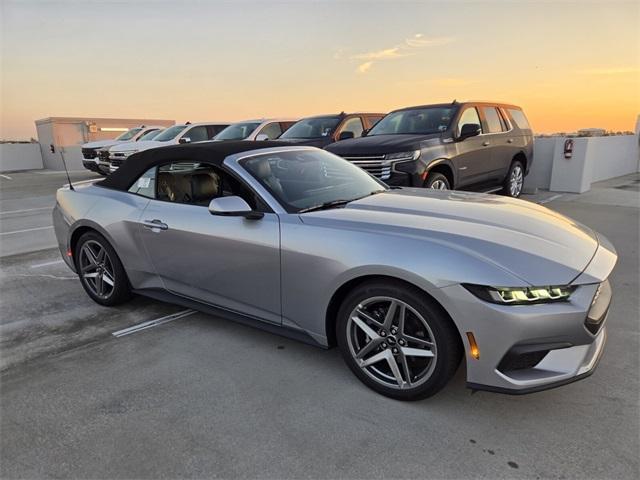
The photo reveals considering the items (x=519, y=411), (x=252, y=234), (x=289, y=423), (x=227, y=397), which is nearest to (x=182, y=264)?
(x=252, y=234)

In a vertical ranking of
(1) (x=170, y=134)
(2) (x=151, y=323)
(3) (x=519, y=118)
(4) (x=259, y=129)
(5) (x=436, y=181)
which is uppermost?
(3) (x=519, y=118)

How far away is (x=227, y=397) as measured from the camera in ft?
8.97

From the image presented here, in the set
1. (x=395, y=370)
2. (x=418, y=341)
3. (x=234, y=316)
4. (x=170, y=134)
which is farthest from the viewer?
(x=170, y=134)

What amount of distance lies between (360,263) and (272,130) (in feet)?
33.2

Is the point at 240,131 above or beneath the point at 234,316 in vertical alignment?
above

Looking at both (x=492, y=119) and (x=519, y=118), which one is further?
(x=519, y=118)

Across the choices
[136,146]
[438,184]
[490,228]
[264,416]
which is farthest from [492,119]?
[136,146]

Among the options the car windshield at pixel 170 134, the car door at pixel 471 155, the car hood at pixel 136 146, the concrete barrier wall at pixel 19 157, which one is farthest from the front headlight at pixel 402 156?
the concrete barrier wall at pixel 19 157

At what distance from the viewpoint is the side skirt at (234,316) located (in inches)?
117

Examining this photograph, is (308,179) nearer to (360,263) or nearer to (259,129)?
(360,263)

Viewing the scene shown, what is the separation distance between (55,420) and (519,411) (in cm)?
267

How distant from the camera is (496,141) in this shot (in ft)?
26.6

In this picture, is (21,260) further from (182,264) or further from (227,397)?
(227,397)

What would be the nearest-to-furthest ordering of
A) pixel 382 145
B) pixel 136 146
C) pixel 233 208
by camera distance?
pixel 233 208 → pixel 382 145 → pixel 136 146
